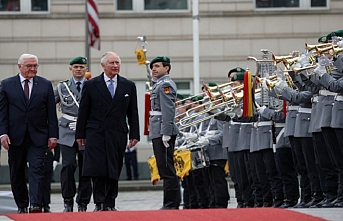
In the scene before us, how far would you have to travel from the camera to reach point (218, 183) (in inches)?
715

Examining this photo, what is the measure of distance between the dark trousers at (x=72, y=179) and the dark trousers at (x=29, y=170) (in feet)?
3.02

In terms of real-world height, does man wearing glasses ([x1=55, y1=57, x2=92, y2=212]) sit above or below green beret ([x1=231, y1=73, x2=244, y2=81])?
below

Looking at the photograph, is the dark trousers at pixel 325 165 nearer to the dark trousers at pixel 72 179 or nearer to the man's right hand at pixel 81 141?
the man's right hand at pixel 81 141

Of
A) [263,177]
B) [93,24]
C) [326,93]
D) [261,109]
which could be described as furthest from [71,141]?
[93,24]

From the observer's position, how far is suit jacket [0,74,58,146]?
14477mm

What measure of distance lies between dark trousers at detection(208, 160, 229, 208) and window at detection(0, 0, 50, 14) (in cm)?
1400

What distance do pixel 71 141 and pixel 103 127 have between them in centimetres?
134

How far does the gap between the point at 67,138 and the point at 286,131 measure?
2.85 metres

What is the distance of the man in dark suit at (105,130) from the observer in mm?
14430

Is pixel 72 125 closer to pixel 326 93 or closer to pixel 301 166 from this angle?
pixel 301 166

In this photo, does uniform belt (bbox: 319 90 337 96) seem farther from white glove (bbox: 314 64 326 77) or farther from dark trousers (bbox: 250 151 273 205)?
dark trousers (bbox: 250 151 273 205)

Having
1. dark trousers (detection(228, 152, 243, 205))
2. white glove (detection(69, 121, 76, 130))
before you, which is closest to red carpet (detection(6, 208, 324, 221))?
white glove (detection(69, 121, 76, 130))

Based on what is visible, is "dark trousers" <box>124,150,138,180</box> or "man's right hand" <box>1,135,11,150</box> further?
"dark trousers" <box>124,150,138,180</box>

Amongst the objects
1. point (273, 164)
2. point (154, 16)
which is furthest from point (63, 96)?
point (154, 16)
